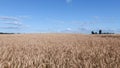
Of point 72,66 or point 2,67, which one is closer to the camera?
point 2,67

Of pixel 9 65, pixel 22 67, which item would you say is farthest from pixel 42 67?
pixel 9 65

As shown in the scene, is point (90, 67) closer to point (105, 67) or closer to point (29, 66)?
point (105, 67)

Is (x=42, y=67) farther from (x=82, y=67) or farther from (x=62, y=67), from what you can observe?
(x=82, y=67)

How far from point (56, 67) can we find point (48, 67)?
0.16 metres

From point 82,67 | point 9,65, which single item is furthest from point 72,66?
point 9,65

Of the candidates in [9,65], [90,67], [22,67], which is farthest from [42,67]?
[90,67]

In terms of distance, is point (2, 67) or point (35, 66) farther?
point (35, 66)

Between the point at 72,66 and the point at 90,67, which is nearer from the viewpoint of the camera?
the point at 90,67

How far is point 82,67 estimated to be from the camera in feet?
12.6

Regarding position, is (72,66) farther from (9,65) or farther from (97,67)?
(9,65)

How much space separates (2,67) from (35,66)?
0.61 m

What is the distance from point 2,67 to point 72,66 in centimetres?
130

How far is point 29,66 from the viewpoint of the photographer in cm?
388

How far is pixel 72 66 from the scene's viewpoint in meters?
3.98
